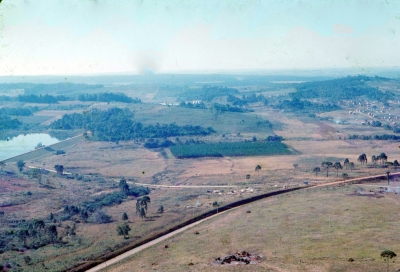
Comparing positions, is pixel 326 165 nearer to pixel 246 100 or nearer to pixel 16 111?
pixel 16 111

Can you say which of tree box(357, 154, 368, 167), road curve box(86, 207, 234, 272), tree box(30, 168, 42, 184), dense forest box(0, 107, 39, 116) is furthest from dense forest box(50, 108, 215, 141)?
road curve box(86, 207, 234, 272)

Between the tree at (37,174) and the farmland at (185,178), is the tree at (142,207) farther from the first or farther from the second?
the tree at (37,174)

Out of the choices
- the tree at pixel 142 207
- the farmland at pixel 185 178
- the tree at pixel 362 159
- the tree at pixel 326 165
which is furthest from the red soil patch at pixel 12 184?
the tree at pixel 362 159

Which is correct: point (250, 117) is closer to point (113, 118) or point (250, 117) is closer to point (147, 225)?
point (113, 118)

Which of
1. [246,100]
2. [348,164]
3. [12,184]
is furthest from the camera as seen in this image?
[246,100]

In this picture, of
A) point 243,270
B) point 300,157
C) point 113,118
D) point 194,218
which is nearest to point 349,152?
point 300,157

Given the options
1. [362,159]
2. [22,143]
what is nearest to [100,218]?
[362,159]
